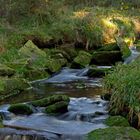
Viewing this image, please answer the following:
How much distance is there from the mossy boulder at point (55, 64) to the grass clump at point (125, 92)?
18.7 ft

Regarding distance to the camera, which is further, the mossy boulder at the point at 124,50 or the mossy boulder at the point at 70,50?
the mossy boulder at the point at 70,50

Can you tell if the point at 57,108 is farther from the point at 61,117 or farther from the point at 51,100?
the point at 51,100

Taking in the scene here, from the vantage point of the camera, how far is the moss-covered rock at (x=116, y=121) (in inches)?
389

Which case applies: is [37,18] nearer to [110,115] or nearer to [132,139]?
[110,115]

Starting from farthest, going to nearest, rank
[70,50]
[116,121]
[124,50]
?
[70,50], [124,50], [116,121]

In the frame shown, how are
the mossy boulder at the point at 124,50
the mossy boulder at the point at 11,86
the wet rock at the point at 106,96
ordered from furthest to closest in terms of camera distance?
the mossy boulder at the point at 124,50, the mossy boulder at the point at 11,86, the wet rock at the point at 106,96


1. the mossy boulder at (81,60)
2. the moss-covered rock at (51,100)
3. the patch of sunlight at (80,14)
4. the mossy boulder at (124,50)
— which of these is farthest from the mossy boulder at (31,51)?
the moss-covered rock at (51,100)

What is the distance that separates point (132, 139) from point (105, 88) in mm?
3168

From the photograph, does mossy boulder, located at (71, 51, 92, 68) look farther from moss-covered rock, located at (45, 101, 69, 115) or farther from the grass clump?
moss-covered rock, located at (45, 101, 69, 115)

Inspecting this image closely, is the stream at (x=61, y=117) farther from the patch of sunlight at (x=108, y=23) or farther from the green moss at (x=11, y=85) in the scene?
the patch of sunlight at (x=108, y=23)

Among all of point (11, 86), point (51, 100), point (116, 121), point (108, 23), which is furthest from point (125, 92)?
point (108, 23)

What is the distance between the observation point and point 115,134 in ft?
Result: 29.1

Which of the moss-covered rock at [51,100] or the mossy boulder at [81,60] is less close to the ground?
the mossy boulder at [81,60]

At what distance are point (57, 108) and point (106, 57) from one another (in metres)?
7.53
